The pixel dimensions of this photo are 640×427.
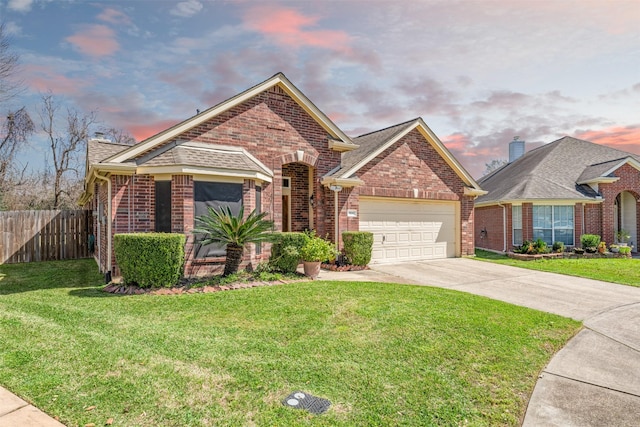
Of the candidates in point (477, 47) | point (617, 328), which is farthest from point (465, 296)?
point (477, 47)

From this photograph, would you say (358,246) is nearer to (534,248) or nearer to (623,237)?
(534,248)

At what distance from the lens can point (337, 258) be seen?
39.1ft

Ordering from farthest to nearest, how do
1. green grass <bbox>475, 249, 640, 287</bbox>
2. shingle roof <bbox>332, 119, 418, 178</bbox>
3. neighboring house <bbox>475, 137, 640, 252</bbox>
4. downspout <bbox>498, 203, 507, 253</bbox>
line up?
downspout <bbox>498, 203, 507, 253</bbox> → neighboring house <bbox>475, 137, 640, 252</bbox> → shingle roof <bbox>332, 119, 418, 178</bbox> → green grass <bbox>475, 249, 640, 287</bbox>

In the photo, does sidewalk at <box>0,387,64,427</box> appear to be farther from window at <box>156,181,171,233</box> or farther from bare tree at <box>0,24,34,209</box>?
bare tree at <box>0,24,34,209</box>

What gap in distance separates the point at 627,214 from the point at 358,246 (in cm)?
1702

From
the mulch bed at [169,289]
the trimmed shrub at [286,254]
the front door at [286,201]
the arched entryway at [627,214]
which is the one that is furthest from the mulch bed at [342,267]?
the arched entryway at [627,214]

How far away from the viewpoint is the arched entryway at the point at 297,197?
12875 millimetres

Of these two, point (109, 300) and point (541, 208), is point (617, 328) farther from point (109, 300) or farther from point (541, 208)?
point (541, 208)

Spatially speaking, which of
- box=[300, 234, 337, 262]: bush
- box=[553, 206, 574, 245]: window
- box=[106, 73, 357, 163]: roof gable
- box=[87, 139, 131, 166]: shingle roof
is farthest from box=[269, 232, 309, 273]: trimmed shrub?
box=[553, 206, 574, 245]: window

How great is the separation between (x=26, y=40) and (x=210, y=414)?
17760 mm

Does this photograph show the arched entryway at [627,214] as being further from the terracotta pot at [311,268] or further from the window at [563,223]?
the terracotta pot at [311,268]

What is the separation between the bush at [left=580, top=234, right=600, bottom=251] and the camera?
15.8 m

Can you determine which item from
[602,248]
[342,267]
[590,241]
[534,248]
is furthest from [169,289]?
[602,248]

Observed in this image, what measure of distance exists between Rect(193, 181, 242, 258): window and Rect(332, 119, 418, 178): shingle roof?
3929 mm
